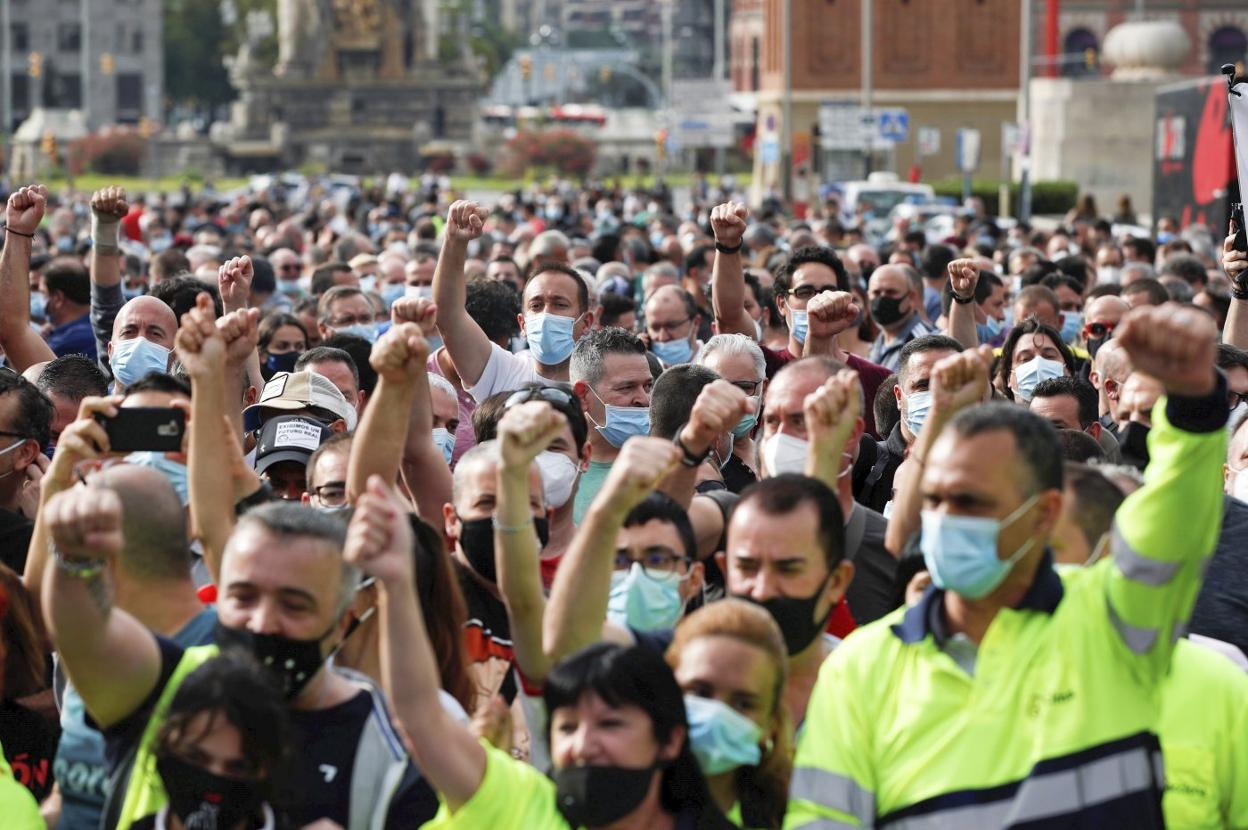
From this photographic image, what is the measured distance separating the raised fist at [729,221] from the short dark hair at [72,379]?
2.72 m

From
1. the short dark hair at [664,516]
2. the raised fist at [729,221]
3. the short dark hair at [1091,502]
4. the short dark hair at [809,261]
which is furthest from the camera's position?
the short dark hair at [809,261]

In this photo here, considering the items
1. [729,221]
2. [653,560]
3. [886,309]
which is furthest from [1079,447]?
[886,309]

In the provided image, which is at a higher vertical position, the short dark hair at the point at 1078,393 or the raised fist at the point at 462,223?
the raised fist at the point at 462,223

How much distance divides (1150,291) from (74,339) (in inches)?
236

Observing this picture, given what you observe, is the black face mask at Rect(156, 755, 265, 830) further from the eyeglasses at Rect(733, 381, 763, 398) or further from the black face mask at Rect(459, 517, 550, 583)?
the eyeglasses at Rect(733, 381, 763, 398)

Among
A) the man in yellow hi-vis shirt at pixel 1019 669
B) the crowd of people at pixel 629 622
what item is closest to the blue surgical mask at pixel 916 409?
the crowd of people at pixel 629 622

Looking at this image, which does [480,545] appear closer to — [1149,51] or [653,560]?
[653,560]

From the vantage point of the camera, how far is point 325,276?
15.4 m

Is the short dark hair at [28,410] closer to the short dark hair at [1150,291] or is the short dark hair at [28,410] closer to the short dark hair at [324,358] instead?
the short dark hair at [324,358]

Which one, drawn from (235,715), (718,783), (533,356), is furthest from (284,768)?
(533,356)

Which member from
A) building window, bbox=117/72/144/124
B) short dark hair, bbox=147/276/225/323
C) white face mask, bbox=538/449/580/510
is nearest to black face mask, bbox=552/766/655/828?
white face mask, bbox=538/449/580/510

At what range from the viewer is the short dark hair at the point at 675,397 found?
7996 mm

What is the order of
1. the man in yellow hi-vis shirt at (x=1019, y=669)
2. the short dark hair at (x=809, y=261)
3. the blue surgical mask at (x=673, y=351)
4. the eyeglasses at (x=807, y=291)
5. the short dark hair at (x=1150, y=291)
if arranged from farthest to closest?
the short dark hair at (x=1150, y=291), the blue surgical mask at (x=673, y=351), the short dark hair at (x=809, y=261), the eyeglasses at (x=807, y=291), the man in yellow hi-vis shirt at (x=1019, y=669)

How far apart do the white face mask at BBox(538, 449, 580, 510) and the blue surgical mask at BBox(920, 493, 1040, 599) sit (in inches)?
93.7
